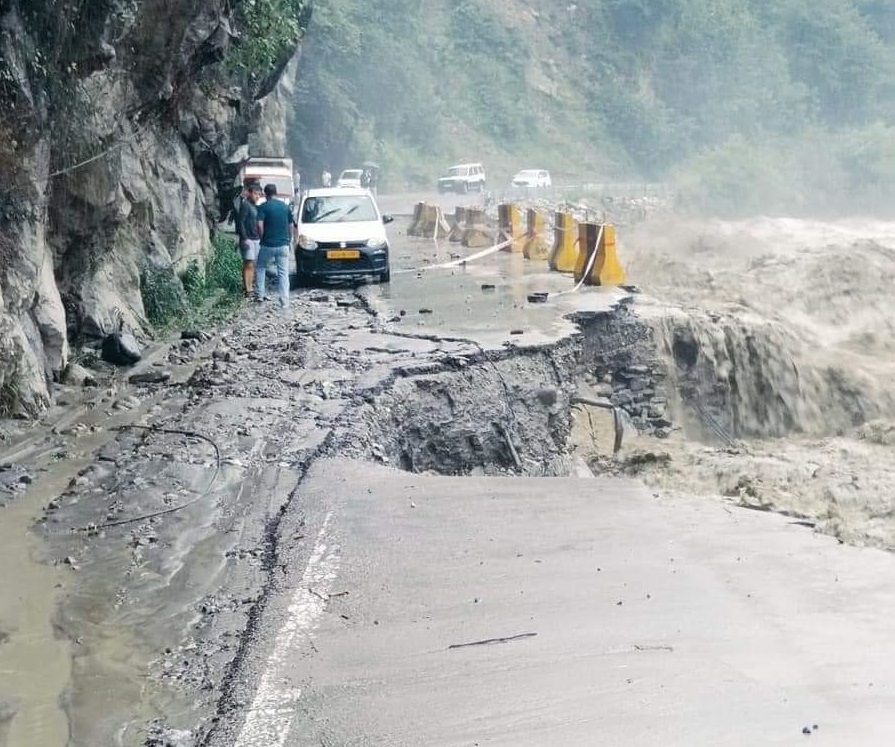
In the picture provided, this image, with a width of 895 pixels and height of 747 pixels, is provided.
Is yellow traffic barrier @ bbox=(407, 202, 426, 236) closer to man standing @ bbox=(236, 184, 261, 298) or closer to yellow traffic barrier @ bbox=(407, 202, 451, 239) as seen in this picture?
yellow traffic barrier @ bbox=(407, 202, 451, 239)

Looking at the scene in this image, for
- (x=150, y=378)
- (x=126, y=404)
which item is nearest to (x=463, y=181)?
(x=150, y=378)

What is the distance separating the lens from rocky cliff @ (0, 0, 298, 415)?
32.8ft

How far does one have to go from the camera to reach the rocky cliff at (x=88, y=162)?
32.8ft

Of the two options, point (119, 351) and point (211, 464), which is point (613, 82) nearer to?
point (119, 351)

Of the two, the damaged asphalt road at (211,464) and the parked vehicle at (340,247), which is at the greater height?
the parked vehicle at (340,247)

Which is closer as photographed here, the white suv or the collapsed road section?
the collapsed road section

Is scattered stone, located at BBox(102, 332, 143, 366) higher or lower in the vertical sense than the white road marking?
lower

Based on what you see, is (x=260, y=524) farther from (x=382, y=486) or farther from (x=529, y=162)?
(x=529, y=162)

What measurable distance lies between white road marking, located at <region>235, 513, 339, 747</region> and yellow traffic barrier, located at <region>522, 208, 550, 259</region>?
16708 millimetres

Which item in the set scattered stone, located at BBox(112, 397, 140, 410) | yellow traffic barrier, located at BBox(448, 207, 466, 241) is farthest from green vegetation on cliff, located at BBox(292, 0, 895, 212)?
scattered stone, located at BBox(112, 397, 140, 410)

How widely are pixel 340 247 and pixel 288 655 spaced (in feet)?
46.4

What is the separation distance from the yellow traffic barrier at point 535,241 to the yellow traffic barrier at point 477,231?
3.05 m

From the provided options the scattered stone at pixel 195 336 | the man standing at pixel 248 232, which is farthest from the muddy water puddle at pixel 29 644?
the man standing at pixel 248 232

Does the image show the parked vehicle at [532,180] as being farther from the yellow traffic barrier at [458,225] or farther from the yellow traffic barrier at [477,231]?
the yellow traffic barrier at [477,231]
